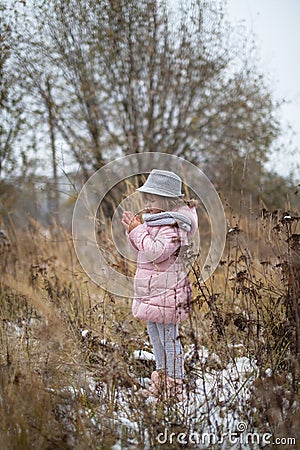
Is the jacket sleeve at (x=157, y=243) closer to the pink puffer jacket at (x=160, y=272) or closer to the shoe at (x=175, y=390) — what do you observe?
the pink puffer jacket at (x=160, y=272)

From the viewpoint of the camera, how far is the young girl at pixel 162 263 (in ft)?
9.14

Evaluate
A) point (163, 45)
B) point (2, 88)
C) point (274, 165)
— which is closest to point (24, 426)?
point (2, 88)

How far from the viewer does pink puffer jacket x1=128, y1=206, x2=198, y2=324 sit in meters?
2.78

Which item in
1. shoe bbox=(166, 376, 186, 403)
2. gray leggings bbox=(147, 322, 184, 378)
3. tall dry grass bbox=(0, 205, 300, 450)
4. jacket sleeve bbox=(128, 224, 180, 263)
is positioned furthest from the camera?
gray leggings bbox=(147, 322, 184, 378)

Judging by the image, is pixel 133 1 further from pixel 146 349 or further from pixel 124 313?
pixel 146 349

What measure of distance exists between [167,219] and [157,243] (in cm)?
15

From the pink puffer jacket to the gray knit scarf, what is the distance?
3 centimetres

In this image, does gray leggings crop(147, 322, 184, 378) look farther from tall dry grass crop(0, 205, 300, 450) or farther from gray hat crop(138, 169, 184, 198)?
gray hat crop(138, 169, 184, 198)

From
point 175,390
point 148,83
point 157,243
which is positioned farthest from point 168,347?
point 148,83

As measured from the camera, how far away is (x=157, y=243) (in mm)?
2766

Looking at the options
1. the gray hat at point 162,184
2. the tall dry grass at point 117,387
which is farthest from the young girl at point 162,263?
the tall dry grass at point 117,387

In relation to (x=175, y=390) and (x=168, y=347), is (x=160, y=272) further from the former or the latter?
(x=175, y=390)

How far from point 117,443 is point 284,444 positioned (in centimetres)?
76

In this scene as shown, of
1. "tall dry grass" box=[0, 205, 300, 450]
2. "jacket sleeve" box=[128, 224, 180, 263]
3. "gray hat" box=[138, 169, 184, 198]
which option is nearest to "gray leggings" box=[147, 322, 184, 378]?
"tall dry grass" box=[0, 205, 300, 450]
